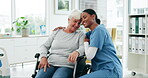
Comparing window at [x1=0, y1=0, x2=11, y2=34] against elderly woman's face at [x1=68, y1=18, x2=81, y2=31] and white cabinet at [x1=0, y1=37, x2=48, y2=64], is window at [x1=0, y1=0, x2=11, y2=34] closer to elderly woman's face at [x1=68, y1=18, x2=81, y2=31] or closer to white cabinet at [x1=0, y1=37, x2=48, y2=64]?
white cabinet at [x1=0, y1=37, x2=48, y2=64]

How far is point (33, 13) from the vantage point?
550 cm

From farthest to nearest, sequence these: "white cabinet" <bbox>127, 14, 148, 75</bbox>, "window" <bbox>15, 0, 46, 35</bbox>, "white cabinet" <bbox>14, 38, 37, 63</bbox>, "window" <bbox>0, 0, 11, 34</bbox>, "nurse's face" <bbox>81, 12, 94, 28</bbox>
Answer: "window" <bbox>15, 0, 46, 35</bbox> < "window" <bbox>0, 0, 11, 34</bbox> < "white cabinet" <bbox>14, 38, 37, 63</bbox> < "white cabinet" <bbox>127, 14, 148, 75</bbox> < "nurse's face" <bbox>81, 12, 94, 28</bbox>

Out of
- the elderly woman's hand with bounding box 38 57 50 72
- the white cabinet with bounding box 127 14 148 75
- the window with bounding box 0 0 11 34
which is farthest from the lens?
the window with bounding box 0 0 11 34

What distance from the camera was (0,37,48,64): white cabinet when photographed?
4.41 meters

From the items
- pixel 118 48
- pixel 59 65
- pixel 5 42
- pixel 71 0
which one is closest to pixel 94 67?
pixel 59 65

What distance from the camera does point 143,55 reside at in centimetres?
418

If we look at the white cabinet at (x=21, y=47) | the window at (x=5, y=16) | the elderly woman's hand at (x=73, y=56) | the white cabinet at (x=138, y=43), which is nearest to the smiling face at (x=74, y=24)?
the elderly woman's hand at (x=73, y=56)

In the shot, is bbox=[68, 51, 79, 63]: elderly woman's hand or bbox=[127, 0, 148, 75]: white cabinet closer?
bbox=[68, 51, 79, 63]: elderly woman's hand

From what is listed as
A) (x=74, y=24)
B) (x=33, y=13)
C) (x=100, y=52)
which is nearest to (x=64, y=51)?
(x=74, y=24)

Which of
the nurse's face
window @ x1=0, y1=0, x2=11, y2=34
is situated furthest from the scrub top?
window @ x1=0, y1=0, x2=11, y2=34

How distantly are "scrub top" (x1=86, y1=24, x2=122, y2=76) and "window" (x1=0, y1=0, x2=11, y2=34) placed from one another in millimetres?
3401

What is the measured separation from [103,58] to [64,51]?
0.49 metres

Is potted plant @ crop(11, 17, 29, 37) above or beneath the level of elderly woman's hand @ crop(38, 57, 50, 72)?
above

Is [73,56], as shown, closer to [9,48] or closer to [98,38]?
[98,38]
